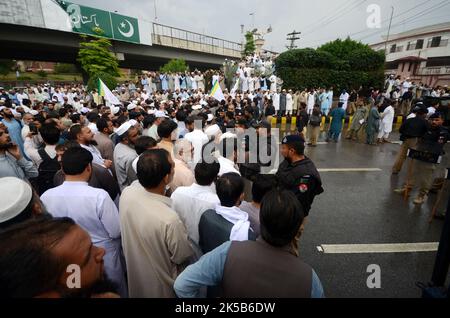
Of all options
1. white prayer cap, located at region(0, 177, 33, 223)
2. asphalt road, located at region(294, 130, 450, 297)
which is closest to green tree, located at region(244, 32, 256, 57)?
asphalt road, located at region(294, 130, 450, 297)

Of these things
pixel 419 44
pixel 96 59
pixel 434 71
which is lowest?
pixel 96 59

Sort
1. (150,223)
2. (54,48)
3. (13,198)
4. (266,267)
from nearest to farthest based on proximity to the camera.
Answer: (266,267) → (13,198) → (150,223) → (54,48)

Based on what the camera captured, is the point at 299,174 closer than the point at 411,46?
Yes

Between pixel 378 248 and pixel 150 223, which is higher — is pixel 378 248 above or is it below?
below

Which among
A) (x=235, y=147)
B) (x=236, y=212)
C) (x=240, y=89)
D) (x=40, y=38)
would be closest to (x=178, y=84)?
(x=240, y=89)

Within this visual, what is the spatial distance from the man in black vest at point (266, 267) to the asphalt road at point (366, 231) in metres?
2.21

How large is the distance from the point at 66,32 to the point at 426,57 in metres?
54.1

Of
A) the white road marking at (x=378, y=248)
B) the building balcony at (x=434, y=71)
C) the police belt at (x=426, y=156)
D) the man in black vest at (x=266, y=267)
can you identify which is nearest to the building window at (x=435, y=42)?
the building balcony at (x=434, y=71)

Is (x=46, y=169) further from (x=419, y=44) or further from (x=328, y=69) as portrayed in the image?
(x=419, y=44)

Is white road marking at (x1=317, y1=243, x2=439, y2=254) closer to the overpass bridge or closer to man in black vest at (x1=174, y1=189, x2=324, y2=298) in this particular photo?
man in black vest at (x1=174, y1=189, x2=324, y2=298)

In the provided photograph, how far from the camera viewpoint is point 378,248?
3838mm

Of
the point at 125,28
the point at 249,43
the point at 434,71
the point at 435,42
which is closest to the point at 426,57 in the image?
the point at 435,42
